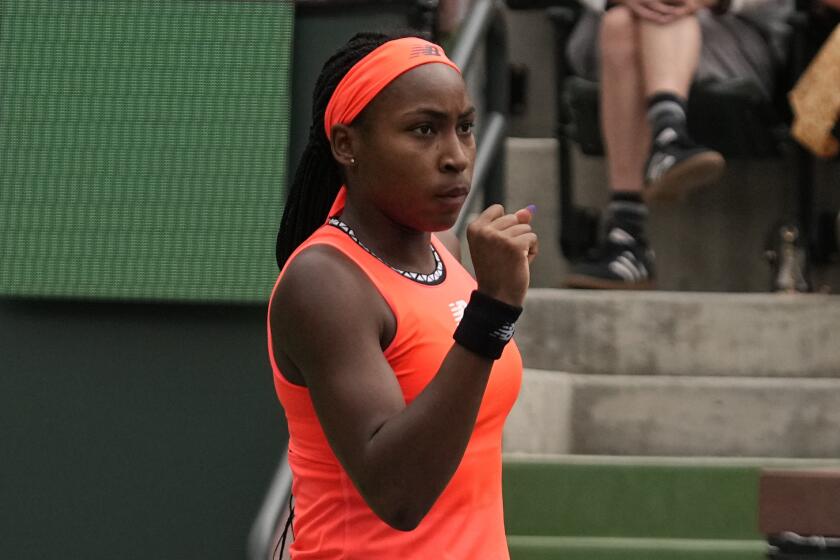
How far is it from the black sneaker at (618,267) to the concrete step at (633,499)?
83cm

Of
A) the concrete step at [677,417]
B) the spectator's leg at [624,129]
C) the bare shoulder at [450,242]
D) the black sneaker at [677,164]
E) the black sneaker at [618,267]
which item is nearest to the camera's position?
the bare shoulder at [450,242]

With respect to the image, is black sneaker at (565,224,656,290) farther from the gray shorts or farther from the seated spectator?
the gray shorts

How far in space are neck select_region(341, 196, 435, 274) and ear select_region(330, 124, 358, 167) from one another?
2.5 inches

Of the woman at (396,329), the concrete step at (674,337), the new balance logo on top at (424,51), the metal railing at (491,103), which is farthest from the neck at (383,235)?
the metal railing at (491,103)

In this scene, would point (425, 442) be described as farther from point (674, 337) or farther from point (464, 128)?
point (674, 337)

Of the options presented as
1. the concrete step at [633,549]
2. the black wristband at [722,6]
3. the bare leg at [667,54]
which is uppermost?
the black wristband at [722,6]

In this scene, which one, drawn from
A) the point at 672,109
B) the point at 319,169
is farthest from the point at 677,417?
the point at 319,169

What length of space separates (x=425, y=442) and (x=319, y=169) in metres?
0.57

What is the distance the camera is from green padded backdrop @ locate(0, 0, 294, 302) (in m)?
4.82

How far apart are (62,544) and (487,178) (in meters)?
1.77

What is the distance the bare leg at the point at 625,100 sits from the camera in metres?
4.64

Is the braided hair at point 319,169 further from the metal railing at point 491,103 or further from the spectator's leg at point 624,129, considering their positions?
the spectator's leg at point 624,129

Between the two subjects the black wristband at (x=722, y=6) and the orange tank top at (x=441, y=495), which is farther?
the black wristband at (x=722, y=6)

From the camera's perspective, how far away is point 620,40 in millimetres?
4637
